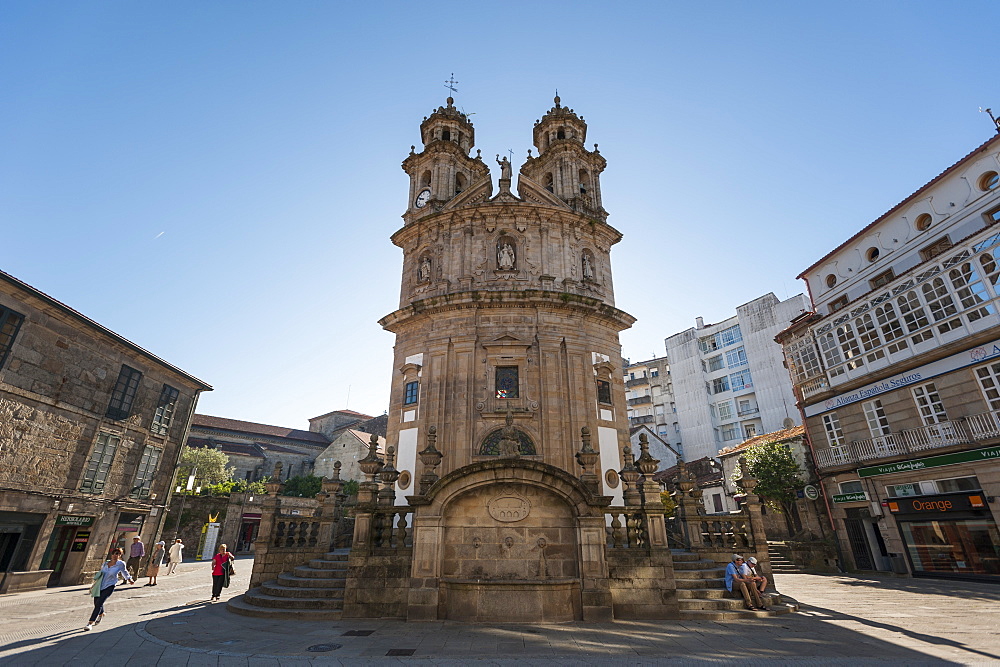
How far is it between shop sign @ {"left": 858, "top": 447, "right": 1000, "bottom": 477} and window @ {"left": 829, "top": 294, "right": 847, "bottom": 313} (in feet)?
26.9

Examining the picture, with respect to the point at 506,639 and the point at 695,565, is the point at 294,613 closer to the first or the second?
the point at 506,639

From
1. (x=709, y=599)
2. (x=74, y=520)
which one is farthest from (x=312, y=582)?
(x=74, y=520)

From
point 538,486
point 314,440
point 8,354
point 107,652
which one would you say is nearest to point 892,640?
point 538,486

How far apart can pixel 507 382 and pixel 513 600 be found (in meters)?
10.7

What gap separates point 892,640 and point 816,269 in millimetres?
23712

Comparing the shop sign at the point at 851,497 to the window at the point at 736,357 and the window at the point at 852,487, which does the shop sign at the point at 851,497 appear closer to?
the window at the point at 852,487

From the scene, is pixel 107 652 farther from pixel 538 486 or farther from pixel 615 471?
pixel 615 471

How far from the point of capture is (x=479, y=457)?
62.4 ft

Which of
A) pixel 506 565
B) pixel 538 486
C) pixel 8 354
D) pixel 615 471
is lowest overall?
pixel 506 565

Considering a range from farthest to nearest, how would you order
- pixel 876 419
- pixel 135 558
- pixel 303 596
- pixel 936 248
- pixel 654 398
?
pixel 654 398, pixel 876 419, pixel 135 558, pixel 936 248, pixel 303 596

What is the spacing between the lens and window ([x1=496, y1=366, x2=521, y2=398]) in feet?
66.5

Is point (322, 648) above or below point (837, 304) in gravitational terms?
below

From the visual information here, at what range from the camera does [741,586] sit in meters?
11.6

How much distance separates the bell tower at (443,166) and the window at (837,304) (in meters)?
20.2
